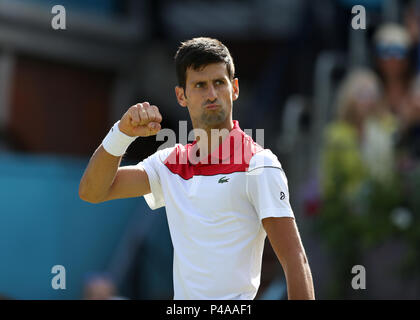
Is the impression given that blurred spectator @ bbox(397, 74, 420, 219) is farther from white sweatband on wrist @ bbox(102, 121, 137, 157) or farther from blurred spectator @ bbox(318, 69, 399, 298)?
white sweatband on wrist @ bbox(102, 121, 137, 157)

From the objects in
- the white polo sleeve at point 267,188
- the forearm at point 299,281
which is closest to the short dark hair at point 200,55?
the white polo sleeve at point 267,188

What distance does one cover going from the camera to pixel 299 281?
3.06 m

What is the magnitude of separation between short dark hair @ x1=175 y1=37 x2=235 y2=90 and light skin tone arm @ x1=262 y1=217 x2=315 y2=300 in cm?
80

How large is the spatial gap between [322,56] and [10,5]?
521 cm

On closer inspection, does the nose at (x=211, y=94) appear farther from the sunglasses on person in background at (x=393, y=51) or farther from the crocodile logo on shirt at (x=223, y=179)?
the sunglasses on person in background at (x=393, y=51)

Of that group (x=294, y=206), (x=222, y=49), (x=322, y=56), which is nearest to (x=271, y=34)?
(x=322, y=56)

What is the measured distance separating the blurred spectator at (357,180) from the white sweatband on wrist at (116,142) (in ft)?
16.9

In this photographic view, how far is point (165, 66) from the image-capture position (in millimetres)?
13805

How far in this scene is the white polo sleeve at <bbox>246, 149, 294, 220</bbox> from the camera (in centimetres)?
320

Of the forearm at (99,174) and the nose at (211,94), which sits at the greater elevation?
the nose at (211,94)

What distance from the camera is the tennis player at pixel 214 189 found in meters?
3.22

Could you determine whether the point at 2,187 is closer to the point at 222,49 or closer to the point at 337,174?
the point at 337,174

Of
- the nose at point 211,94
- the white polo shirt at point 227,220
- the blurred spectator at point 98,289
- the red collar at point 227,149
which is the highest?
the nose at point 211,94
